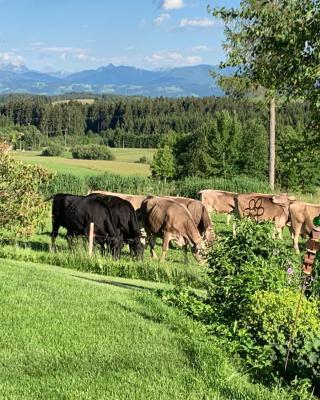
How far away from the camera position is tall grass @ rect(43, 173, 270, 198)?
116 feet

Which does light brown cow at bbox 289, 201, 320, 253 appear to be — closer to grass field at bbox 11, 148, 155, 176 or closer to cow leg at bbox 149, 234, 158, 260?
cow leg at bbox 149, 234, 158, 260

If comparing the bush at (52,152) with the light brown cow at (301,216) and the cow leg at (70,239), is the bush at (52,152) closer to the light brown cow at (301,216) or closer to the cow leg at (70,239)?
the light brown cow at (301,216)

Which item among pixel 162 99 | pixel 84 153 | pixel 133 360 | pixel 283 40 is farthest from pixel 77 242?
pixel 162 99

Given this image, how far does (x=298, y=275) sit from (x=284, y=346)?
213cm

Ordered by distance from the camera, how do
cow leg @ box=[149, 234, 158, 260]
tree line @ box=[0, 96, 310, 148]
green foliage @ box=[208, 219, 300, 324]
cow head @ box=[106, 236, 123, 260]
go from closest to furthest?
green foliage @ box=[208, 219, 300, 324], cow head @ box=[106, 236, 123, 260], cow leg @ box=[149, 234, 158, 260], tree line @ box=[0, 96, 310, 148]

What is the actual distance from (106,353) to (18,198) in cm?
1074

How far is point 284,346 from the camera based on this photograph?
547cm

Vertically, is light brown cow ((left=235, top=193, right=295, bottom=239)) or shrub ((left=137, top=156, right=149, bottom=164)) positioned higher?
light brown cow ((left=235, top=193, right=295, bottom=239))

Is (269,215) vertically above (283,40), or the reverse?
(283,40)

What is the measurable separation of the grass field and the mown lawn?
53.7 meters

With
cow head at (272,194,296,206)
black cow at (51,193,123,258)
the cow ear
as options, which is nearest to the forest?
cow head at (272,194,296,206)

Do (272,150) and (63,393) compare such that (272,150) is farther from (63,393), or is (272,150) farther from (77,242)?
(63,393)

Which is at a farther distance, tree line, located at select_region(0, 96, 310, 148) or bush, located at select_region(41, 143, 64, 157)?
tree line, located at select_region(0, 96, 310, 148)

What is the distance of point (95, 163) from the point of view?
86.8 meters
